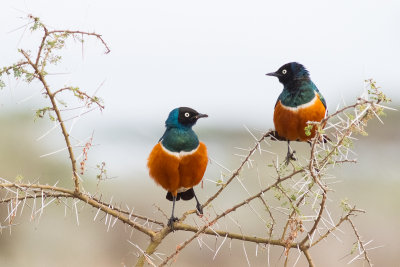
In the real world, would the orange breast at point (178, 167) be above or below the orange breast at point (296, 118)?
below

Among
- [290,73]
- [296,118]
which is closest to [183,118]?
[296,118]

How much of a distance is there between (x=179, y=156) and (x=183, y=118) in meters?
0.34

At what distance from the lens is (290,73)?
5.93 m

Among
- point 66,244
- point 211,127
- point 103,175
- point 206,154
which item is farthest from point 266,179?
point 103,175

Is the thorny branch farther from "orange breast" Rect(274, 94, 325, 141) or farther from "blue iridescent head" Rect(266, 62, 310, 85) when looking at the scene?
"blue iridescent head" Rect(266, 62, 310, 85)

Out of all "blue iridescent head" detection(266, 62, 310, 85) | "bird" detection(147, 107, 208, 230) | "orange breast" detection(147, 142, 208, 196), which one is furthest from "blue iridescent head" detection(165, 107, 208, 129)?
"blue iridescent head" detection(266, 62, 310, 85)

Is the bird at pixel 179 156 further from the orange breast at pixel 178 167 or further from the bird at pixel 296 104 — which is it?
the bird at pixel 296 104

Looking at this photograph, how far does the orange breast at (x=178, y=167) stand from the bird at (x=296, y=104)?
71cm

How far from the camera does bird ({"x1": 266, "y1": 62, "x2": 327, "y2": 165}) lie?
5379 mm

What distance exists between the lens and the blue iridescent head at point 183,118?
17.5 feet

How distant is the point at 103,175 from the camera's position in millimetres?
3914

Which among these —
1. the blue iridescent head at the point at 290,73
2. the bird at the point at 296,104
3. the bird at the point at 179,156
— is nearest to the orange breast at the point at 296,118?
the bird at the point at 296,104

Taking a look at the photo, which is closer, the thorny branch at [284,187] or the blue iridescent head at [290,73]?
the thorny branch at [284,187]

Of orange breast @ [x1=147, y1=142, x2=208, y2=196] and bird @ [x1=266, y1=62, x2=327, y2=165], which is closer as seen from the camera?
orange breast @ [x1=147, y1=142, x2=208, y2=196]
